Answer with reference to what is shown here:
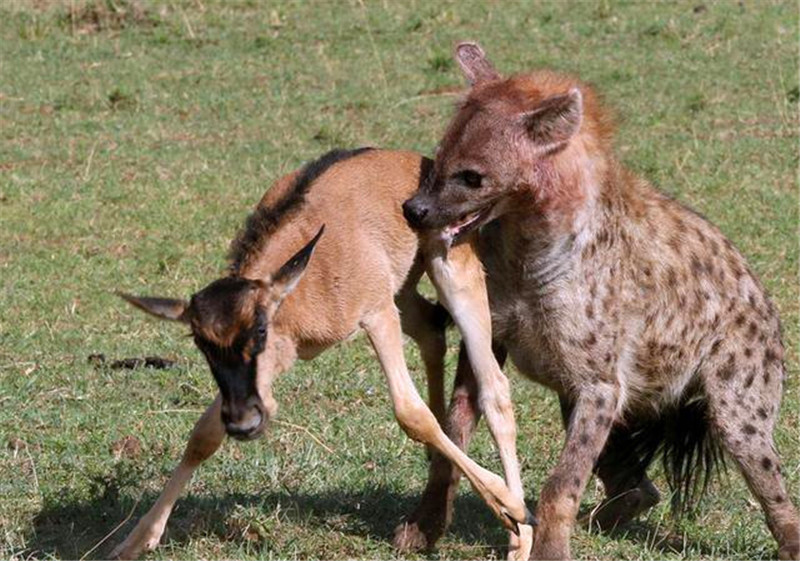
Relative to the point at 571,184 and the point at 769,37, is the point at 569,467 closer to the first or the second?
the point at 571,184

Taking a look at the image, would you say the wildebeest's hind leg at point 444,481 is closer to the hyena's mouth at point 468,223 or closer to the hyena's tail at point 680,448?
the hyena's mouth at point 468,223

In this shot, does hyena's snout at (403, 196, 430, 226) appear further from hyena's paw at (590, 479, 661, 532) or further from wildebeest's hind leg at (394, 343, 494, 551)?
hyena's paw at (590, 479, 661, 532)

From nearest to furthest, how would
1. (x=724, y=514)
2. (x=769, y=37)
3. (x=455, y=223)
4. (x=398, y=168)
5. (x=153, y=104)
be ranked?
(x=455, y=223), (x=398, y=168), (x=724, y=514), (x=153, y=104), (x=769, y=37)

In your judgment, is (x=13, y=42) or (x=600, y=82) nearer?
(x=600, y=82)

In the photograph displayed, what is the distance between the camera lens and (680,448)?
297 inches

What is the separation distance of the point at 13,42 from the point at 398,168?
11.0 metres

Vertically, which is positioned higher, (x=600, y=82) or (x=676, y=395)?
(x=676, y=395)

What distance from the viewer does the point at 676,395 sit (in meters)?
7.25

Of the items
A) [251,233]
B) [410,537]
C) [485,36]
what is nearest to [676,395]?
[410,537]

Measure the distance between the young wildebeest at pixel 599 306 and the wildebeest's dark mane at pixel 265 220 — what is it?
530 mm

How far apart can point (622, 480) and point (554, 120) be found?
1853mm

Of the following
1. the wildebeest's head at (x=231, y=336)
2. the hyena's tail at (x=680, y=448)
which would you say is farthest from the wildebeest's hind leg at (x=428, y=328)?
the wildebeest's head at (x=231, y=336)

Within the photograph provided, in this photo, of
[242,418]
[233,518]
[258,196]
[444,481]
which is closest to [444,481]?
[444,481]

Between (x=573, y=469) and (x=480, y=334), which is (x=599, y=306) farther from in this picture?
(x=573, y=469)
